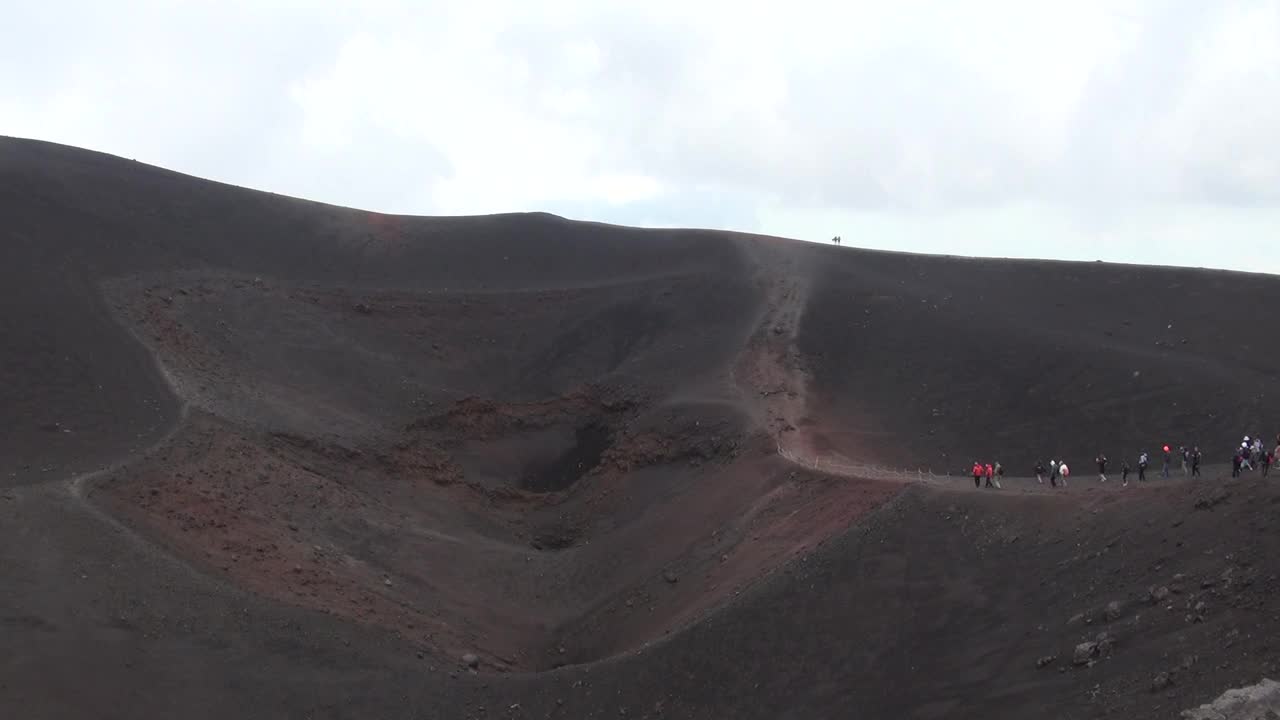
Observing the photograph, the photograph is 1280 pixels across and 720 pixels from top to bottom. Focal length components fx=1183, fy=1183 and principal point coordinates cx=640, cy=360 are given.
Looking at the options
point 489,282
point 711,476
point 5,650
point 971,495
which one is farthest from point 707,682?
point 489,282

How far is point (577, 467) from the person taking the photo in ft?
153

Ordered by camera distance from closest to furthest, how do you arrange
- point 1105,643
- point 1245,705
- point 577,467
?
1. point 1245,705
2. point 1105,643
3. point 577,467

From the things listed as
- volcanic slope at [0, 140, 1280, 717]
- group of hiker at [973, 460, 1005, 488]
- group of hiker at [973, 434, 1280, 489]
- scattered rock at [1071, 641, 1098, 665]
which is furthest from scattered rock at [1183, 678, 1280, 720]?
group of hiker at [973, 460, 1005, 488]

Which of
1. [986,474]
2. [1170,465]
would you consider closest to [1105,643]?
[986,474]

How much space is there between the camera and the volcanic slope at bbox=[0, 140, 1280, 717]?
25.7 m

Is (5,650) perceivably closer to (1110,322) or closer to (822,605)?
(822,605)

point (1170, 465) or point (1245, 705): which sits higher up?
point (1170, 465)

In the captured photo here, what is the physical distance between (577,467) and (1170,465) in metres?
21.5

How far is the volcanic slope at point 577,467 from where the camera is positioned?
25656 mm

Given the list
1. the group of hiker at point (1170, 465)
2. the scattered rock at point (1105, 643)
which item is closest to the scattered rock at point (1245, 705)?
the scattered rock at point (1105, 643)

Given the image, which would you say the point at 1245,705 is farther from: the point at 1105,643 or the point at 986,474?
the point at 986,474

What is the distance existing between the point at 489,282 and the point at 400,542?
63.0 feet

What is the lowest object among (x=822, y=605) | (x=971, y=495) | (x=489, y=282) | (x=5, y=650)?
(x=5, y=650)

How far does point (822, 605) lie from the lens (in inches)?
1118
